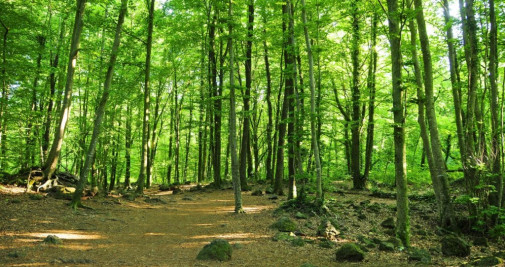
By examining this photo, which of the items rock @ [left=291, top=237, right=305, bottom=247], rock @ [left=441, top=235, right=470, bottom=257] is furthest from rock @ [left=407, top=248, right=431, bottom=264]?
rock @ [left=291, top=237, right=305, bottom=247]

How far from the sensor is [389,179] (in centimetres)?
1848

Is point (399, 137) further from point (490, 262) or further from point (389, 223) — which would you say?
point (389, 223)

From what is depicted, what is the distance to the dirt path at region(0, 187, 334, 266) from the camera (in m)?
5.75

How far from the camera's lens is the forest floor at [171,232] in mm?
5891

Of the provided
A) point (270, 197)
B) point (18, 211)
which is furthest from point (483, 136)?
point (18, 211)

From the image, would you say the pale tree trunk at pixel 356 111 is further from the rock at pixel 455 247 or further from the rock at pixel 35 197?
the rock at pixel 35 197

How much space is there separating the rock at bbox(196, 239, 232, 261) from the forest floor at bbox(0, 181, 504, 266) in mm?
152

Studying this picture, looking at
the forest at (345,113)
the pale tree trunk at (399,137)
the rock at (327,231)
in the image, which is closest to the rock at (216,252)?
the forest at (345,113)

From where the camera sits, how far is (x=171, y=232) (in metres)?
8.55

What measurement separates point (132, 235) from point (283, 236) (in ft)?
13.3

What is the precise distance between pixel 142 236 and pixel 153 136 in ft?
45.3

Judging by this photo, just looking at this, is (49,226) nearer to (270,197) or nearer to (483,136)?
(270,197)

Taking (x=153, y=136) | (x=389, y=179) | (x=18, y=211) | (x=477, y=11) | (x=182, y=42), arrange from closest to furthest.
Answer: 1. (x=18, y=211)
2. (x=477, y=11)
3. (x=182, y=42)
4. (x=389, y=179)
5. (x=153, y=136)

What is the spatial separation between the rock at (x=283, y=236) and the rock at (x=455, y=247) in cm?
360
